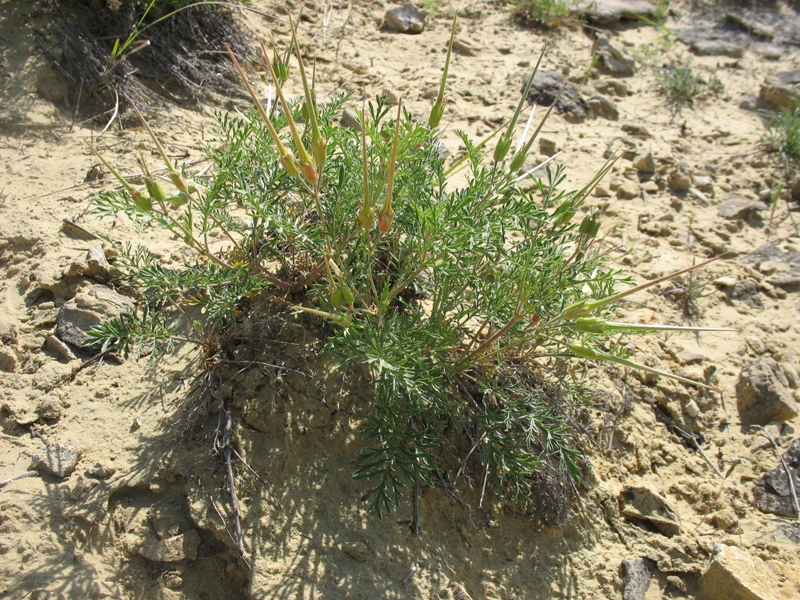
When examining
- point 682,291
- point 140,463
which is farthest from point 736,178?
point 140,463

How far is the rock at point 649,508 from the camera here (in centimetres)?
224

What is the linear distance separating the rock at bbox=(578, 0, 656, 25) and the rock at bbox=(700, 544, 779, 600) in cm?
432

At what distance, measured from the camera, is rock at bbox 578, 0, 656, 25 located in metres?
5.09

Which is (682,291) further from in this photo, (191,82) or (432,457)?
(191,82)

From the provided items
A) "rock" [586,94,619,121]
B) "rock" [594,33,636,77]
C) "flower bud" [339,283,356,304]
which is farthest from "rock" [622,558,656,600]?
"rock" [594,33,636,77]

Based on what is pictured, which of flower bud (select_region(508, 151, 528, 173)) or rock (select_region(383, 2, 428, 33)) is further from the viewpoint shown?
rock (select_region(383, 2, 428, 33))

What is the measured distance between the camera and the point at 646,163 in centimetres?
369

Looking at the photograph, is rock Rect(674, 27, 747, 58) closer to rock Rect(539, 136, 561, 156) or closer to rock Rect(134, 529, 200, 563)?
rock Rect(539, 136, 561, 156)

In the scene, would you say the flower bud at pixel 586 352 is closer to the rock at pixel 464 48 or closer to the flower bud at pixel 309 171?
the flower bud at pixel 309 171

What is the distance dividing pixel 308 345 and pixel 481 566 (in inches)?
37.7

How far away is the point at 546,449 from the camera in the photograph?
6.44 ft

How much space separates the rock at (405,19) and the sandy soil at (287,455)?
155 centimetres

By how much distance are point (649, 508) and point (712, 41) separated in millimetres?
4568

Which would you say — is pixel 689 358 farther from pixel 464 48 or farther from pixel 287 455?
pixel 464 48
